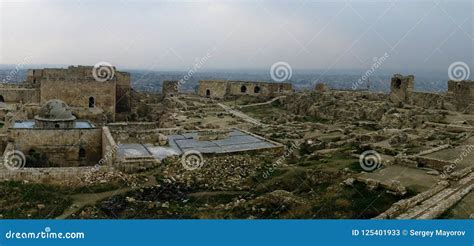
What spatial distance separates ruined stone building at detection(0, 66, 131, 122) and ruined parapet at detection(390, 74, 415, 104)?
63.1ft

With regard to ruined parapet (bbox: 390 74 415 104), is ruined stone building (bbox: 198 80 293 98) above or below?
below

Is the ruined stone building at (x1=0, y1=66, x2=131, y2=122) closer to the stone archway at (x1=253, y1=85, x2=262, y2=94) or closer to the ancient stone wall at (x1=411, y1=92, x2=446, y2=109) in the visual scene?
the stone archway at (x1=253, y1=85, x2=262, y2=94)

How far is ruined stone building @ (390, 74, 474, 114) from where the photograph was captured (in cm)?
3114

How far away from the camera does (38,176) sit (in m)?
15.9

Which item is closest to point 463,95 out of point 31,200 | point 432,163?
point 432,163

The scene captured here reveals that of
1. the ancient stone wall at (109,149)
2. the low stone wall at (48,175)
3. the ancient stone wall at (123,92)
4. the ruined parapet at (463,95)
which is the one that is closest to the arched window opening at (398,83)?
the ruined parapet at (463,95)

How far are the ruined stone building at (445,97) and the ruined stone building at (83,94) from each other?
63.9ft

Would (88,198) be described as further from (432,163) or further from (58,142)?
(432,163)

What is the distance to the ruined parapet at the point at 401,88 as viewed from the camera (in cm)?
3384

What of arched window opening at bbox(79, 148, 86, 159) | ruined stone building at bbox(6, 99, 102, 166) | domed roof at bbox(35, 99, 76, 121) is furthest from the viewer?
domed roof at bbox(35, 99, 76, 121)

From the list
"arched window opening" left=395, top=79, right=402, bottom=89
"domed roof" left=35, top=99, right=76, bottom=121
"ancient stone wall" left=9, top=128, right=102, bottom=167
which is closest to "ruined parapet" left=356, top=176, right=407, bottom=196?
"ancient stone wall" left=9, top=128, right=102, bottom=167

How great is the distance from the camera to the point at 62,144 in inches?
848

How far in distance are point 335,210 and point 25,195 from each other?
9.02 meters

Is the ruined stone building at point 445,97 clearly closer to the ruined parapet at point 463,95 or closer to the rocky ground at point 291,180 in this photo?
the ruined parapet at point 463,95
